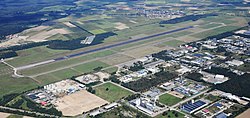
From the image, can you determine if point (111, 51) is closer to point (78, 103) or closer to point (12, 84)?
point (12, 84)

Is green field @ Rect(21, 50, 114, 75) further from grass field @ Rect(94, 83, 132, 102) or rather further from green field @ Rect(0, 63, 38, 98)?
grass field @ Rect(94, 83, 132, 102)

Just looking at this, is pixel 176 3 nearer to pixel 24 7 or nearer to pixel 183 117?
pixel 24 7

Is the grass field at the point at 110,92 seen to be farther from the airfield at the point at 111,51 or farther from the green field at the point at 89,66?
the green field at the point at 89,66

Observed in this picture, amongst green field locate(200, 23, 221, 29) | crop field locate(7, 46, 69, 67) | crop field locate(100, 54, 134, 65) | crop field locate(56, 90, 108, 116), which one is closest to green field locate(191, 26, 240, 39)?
green field locate(200, 23, 221, 29)

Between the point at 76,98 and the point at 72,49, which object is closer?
the point at 76,98

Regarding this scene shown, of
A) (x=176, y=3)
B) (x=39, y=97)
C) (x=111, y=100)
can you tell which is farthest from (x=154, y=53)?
(x=176, y=3)

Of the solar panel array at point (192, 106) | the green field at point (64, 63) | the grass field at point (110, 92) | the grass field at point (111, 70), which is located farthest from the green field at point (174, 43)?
the solar panel array at point (192, 106)

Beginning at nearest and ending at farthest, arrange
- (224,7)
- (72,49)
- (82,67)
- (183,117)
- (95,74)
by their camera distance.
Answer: (183,117) → (95,74) → (82,67) → (72,49) → (224,7)

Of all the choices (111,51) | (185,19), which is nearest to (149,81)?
(111,51)
